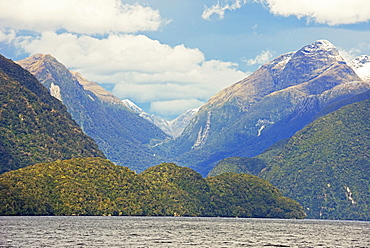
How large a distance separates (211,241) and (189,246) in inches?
901

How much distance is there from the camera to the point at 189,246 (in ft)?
575

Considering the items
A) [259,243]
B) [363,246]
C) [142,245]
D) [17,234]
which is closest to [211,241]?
[259,243]

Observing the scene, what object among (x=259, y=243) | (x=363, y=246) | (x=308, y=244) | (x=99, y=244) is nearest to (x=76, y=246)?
(x=99, y=244)

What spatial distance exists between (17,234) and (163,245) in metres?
53.2

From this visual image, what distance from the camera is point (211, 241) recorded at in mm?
196875

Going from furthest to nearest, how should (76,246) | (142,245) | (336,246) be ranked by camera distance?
1. (336,246)
2. (142,245)
3. (76,246)

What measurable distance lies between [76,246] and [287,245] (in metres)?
65.0

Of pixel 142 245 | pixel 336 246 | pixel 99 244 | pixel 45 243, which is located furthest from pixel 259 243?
pixel 45 243

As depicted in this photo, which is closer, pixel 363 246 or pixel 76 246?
pixel 76 246

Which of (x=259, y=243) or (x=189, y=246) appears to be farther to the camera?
(x=259, y=243)

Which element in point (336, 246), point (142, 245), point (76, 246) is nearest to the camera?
point (76, 246)

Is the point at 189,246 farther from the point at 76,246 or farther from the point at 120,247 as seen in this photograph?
the point at 76,246

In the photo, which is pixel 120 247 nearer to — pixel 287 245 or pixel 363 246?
pixel 287 245

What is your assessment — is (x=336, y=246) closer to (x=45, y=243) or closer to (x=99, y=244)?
(x=99, y=244)
